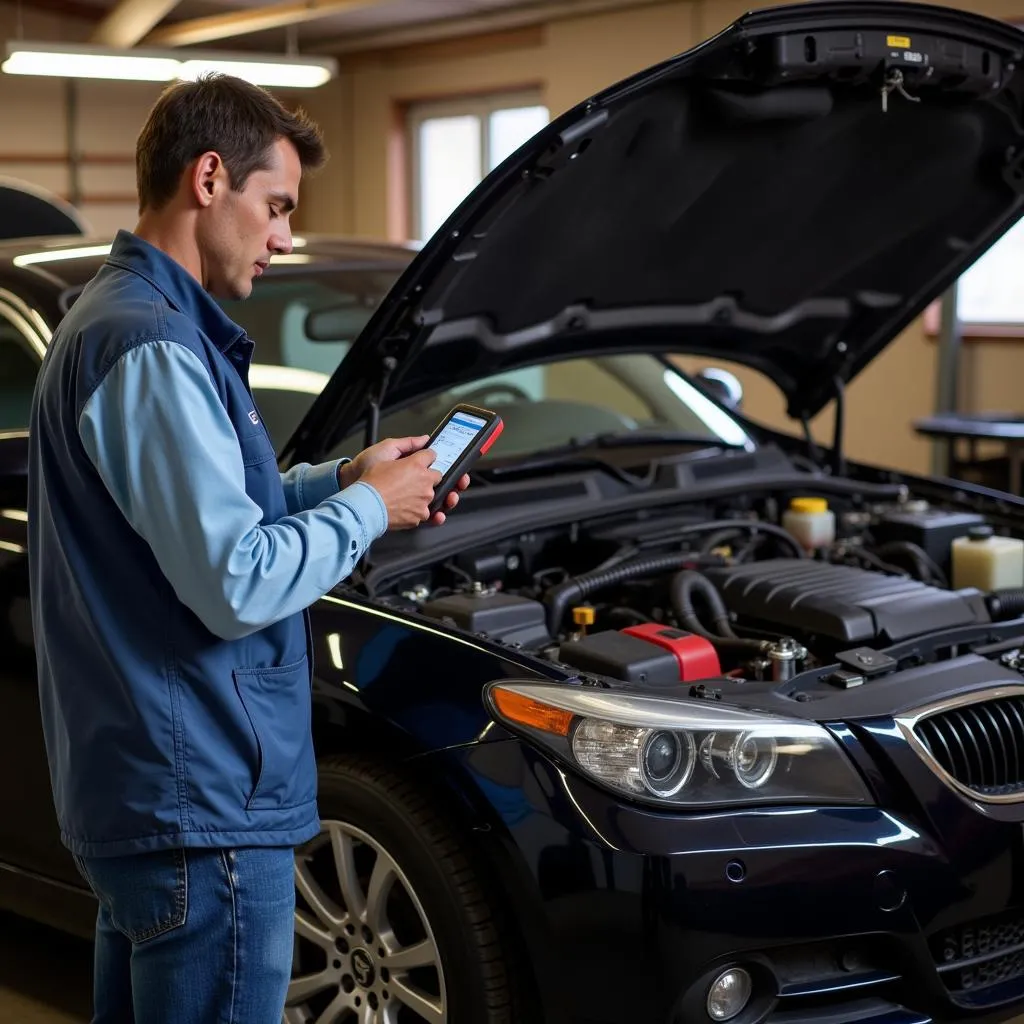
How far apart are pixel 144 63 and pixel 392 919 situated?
6884mm

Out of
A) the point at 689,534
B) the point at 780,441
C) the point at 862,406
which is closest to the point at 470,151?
the point at 862,406

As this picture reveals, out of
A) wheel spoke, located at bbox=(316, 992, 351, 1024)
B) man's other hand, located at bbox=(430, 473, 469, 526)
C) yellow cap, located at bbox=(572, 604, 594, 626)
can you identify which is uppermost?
man's other hand, located at bbox=(430, 473, 469, 526)

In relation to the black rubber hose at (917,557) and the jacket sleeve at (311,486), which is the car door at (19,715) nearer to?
the jacket sleeve at (311,486)

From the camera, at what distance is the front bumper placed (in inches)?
73.5

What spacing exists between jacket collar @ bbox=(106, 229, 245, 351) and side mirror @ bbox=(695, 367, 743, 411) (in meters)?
2.31

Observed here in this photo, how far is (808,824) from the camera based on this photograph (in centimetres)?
195

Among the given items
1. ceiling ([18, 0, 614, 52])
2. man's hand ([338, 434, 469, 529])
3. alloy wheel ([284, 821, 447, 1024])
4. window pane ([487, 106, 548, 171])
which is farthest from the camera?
window pane ([487, 106, 548, 171])

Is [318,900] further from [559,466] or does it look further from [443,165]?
[443,165]

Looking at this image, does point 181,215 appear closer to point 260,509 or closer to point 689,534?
point 260,509

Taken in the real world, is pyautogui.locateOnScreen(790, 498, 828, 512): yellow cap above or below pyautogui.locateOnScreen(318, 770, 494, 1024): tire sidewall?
above

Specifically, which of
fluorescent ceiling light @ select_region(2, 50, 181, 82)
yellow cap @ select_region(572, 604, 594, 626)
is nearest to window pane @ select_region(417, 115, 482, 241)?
fluorescent ceiling light @ select_region(2, 50, 181, 82)

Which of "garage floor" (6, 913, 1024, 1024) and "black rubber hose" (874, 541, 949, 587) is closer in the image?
"garage floor" (6, 913, 1024, 1024)

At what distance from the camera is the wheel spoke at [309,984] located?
7.41 ft

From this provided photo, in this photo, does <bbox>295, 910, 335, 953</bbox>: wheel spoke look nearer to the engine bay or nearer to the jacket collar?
the engine bay
